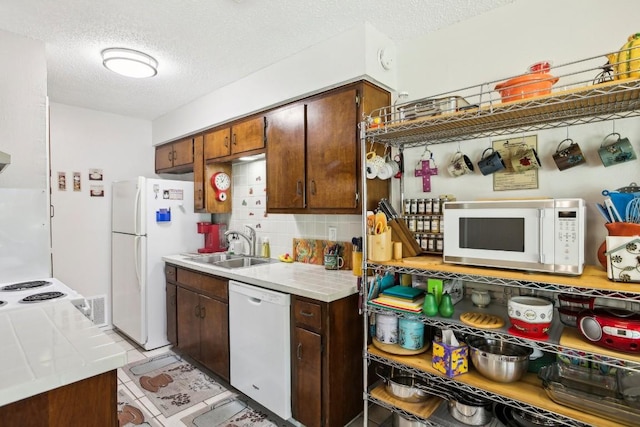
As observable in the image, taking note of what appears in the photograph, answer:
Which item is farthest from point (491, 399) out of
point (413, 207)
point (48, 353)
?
point (48, 353)

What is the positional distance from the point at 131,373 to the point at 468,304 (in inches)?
103

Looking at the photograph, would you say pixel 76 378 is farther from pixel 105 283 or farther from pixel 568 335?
pixel 105 283

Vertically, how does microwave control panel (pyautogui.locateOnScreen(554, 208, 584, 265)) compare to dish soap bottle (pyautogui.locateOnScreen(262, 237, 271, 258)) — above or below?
above

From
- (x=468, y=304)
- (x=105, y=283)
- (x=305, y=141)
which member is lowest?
(x=105, y=283)

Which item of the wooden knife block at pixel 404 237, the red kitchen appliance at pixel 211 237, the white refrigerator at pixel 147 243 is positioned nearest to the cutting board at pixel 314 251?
the wooden knife block at pixel 404 237

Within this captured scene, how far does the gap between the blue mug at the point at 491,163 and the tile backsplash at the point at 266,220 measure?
89 centimetres

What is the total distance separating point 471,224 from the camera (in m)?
1.50

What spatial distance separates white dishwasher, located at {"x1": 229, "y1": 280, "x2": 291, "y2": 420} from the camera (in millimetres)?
1938

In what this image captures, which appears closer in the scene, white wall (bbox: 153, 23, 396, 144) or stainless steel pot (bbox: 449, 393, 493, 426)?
stainless steel pot (bbox: 449, 393, 493, 426)

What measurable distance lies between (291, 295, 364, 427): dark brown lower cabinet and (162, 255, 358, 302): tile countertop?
0.06 meters

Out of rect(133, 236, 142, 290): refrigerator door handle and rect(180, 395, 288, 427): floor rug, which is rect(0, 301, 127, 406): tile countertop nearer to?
rect(180, 395, 288, 427): floor rug

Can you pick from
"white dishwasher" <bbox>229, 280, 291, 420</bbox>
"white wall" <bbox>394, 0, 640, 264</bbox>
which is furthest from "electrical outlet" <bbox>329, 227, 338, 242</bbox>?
"white dishwasher" <bbox>229, 280, 291, 420</bbox>

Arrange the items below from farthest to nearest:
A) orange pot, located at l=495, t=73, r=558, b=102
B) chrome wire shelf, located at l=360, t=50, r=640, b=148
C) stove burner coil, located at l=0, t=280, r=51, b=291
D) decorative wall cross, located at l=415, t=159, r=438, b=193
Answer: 1. decorative wall cross, located at l=415, t=159, r=438, b=193
2. stove burner coil, located at l=0, t=280, r=51, b=291
3. orange pot, located at l=495, t=73, r=558, b=102
4. chrome wire shelf, located at l=360, t=50, r=640, b=148

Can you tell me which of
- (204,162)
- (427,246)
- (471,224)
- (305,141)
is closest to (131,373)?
(204,162)
